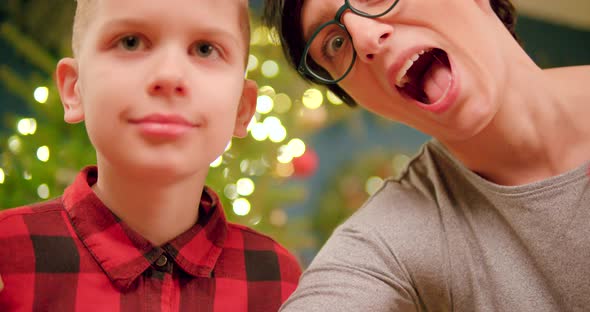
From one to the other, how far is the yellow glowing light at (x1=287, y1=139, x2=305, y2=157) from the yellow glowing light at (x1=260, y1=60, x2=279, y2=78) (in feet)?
0.88

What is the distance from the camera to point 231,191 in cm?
200

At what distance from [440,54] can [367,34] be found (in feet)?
0.61

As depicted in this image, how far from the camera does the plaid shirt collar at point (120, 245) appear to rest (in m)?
1.00

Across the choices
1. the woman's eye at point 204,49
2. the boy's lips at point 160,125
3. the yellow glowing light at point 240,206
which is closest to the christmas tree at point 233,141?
the yellow glowing light at point 240,206

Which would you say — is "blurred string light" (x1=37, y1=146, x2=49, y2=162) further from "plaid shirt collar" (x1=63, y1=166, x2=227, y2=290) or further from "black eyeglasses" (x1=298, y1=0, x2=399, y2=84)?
"black eyeglasses" (x1=298, y1=0, x2=399, y2=84)

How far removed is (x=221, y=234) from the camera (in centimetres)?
116

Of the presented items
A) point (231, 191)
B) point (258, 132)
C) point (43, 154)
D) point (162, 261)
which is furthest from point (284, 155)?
point (162, 261)

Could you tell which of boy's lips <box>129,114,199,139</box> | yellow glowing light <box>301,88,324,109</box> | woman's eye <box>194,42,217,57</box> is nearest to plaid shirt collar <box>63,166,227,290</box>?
boy's lips <box>129,114,199,139</box>

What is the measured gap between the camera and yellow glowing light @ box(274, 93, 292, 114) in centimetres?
227

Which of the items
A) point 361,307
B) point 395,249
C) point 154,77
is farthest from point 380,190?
point 154,77

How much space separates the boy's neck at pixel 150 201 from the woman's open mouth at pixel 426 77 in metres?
0.47

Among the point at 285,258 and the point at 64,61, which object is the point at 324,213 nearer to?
the point at 285,258

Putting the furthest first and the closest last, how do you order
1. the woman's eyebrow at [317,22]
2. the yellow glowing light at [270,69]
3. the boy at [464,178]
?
the yellow glowing light at [270,69] < the woman's eyebrow at [317,22] < the boy at [464,178]

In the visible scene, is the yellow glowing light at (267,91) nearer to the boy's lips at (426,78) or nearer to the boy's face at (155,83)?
the boy's lips at (426,78)
